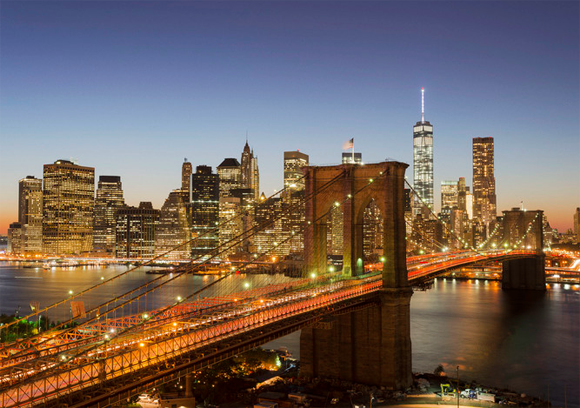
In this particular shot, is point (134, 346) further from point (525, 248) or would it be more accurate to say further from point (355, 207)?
point (525, 248)

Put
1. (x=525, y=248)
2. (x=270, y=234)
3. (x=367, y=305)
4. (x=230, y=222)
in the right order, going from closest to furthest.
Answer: (x=367, y=305), (x=525, y=248), (x=270, y=234), (x=230, y=222)

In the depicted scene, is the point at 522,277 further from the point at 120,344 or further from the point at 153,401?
the point at 120,344

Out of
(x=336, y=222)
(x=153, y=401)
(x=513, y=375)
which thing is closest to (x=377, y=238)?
(x=336, y=222)

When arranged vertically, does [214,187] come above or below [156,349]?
above

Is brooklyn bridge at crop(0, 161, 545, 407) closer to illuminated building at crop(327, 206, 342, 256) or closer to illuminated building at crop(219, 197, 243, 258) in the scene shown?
illuminated building at crop(327, 206, 342, 256)

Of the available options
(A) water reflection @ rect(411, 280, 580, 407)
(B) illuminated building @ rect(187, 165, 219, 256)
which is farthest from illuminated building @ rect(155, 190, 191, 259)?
(A) water reflection @ rect(411, 280, 580, 407)

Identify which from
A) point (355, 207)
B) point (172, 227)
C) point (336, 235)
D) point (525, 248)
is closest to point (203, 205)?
point (172, 227)
